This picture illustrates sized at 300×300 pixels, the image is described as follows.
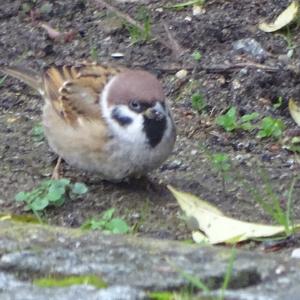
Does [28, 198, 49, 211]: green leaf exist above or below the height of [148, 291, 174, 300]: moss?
below

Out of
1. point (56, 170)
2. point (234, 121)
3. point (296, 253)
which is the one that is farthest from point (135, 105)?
point (296, 253)

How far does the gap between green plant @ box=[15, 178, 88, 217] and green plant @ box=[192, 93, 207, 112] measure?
39.2 inches

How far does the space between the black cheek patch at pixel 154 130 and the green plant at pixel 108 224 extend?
0.41 m

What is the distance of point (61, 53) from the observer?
5.66 meters

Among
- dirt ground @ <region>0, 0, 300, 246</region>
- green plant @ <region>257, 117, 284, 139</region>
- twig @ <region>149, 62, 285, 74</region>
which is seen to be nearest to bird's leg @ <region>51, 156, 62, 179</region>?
dirt ground @ <region>0, 0, 300, 246</region>

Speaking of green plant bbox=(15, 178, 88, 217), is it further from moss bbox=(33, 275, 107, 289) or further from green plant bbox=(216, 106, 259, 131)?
moss bbox=(33, 275, 107, 289)

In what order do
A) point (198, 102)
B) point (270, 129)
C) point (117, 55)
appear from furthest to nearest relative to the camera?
point (117, 55) < point (198, 102) < point (270, 129)

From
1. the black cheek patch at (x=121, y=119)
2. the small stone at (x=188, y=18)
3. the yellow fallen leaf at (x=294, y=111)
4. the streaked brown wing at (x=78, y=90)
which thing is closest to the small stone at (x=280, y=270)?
the black cheek patch at (x=121, y=119)

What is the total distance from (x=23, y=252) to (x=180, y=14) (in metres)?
3.04

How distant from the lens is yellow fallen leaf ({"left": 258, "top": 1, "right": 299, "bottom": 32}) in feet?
18.4

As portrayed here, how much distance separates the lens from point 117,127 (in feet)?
14.1

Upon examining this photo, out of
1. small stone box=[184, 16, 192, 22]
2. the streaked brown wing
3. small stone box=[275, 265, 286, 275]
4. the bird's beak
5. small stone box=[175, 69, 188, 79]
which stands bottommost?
small stone box=[184, 16, 192, 22]

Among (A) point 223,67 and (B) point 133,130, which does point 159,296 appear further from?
(A) point 223,67

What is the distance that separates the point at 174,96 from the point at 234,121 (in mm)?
464
